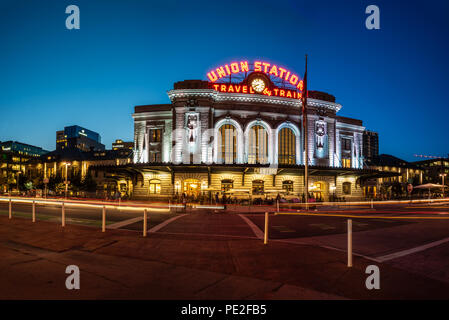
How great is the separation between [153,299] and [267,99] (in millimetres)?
42359

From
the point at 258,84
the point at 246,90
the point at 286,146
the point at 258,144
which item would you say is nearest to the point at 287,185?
the point at 286,146

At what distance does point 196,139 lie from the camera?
4184cm

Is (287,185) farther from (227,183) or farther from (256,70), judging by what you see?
(256,70)

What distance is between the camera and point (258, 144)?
44.6 meters

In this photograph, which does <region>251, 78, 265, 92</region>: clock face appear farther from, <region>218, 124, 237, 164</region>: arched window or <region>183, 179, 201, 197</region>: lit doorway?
<region>183, 179, 201, 197</region>: lit doorway

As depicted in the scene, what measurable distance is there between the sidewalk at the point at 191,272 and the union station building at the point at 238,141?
30.1 m

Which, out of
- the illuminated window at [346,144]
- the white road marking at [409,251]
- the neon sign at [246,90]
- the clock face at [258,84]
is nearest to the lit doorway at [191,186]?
the neon sign at [246,90]

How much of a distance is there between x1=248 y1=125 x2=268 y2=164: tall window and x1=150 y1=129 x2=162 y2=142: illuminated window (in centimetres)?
1512

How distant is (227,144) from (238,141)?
1870mm

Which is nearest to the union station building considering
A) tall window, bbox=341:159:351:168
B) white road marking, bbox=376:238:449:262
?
tall window, bbox=341:159:351:168

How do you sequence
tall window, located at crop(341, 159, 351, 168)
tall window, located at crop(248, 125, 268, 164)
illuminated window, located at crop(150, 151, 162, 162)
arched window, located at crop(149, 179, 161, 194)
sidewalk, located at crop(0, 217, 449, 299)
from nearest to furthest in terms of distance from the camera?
sidewalk, located at crop(0, 217, 449, 299) → arched window, located at crop(149, 179, 161, 194) → tall window, located at crop(248, 125, 268, 164) → illuminated window, located at crop(150, 151, 162, 162) → tall window, located at crop(341, 159, 351, 168)

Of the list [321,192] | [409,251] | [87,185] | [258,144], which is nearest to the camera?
[409,251]

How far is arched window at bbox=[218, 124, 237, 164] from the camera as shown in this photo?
43.2 meters
